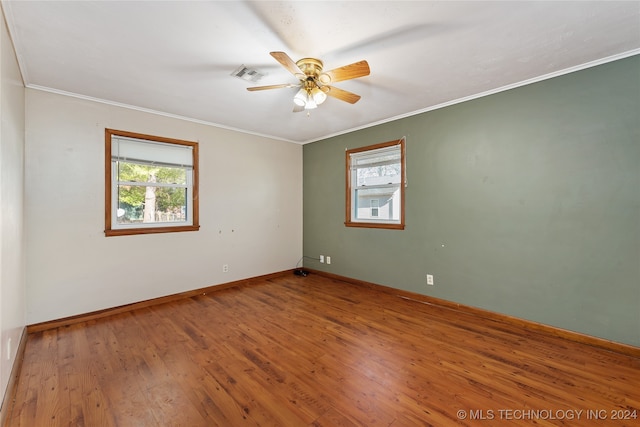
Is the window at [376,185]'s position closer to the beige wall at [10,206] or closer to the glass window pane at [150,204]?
the glass window pane at [150,204]

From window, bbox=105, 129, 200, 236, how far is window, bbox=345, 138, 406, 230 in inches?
96.9

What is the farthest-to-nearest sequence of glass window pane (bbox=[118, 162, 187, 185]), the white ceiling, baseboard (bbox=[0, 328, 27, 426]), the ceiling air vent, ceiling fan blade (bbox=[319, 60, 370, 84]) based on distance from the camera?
glass window pane (bbox=[118, 162, 187, 185]) < the ceiling air vent < ceiling fan blade (bbox=[319, 60, 370, 84]) < the white ceiling < baseboard (bbox=[0, 328, 27, 426])

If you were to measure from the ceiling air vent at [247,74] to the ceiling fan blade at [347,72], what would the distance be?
2.30 ft

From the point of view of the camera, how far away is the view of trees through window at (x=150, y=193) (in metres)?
3.46

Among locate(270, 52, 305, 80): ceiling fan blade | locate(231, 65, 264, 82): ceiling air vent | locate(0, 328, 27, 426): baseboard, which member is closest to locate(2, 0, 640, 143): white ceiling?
locate(231, 65, 264, 82): ceiling air vent

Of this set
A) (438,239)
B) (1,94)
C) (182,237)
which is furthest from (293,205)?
(1,94)

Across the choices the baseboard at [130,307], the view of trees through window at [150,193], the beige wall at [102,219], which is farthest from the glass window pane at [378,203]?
the view of trees through window at [150,193]

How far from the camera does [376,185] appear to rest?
4.29 meters

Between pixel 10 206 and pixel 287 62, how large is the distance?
229 centimetres

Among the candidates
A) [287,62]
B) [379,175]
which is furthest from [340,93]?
[379,175]

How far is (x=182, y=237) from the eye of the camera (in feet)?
12.8

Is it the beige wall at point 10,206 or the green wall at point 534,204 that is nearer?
the beige wall at point 10,206

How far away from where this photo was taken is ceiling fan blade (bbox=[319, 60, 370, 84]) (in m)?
2.03

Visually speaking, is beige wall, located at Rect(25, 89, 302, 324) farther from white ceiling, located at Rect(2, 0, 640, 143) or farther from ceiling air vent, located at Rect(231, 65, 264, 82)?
ceiling air vent, located at Rect(231, 65, 264, 82)
